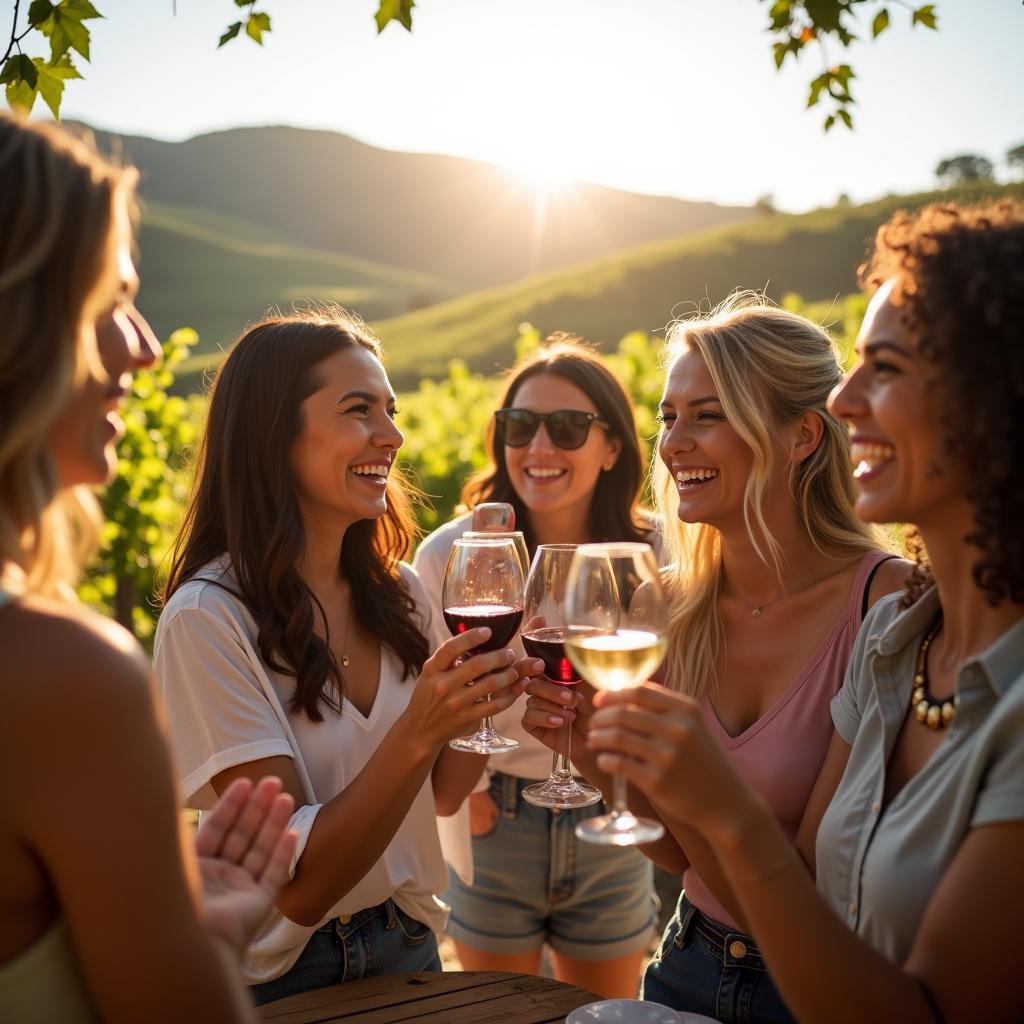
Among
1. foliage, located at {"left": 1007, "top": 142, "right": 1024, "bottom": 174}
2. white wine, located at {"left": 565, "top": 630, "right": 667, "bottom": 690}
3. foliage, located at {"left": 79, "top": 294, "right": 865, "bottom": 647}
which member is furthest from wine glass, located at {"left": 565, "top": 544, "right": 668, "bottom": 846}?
foliage, located at {"left": 1007, "top": 142, "right": 1024, "bottom": 174}

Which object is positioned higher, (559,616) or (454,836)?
(559,616)

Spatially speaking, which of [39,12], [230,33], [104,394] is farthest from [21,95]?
[104,394]

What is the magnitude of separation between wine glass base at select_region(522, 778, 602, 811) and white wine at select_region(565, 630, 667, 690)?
0.78 m

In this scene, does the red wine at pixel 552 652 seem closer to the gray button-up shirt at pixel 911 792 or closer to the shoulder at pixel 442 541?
the gray button-up shirt at pixel 911 792

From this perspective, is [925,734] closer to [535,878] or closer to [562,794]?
[562,794]

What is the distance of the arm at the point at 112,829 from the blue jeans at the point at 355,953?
56.4 inches

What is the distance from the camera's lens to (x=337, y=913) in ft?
9.63

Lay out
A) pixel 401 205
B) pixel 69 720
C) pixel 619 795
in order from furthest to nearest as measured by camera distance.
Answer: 1. pixel 401 205
2. pixel 619 795
3. pixel 69 720

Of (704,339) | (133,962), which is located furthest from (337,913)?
A: (704,339)

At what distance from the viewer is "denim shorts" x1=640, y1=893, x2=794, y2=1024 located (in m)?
2.70

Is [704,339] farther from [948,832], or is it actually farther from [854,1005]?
[854,1005]

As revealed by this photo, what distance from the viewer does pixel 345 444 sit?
Answer: 3.31 metres

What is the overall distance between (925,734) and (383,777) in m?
1.36

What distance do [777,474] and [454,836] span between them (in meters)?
1.99
